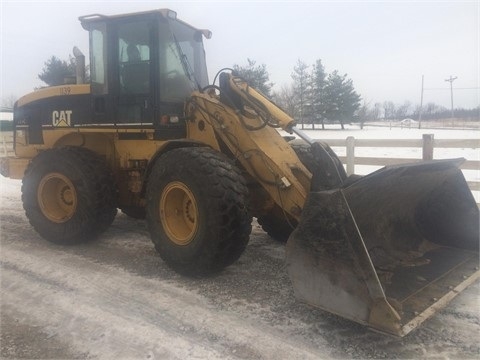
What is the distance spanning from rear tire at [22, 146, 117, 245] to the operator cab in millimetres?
637

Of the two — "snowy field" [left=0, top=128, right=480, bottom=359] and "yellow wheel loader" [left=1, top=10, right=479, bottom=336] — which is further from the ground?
"yellow wheel loader" [left=1, top=10, right=479, bottom=336]

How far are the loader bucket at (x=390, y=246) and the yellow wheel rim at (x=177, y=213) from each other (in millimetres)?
1443

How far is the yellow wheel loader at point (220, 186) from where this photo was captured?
3035mm

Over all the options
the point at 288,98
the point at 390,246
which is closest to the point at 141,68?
the point at 390,246

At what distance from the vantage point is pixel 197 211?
3.92m

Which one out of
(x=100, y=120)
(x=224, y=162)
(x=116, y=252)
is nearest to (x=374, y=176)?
(x=224, y=162)

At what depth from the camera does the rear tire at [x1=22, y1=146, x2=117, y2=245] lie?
5.10 metres

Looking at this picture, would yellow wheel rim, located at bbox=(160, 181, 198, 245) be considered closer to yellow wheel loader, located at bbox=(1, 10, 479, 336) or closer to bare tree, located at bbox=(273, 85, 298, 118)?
yellow wheel loader, located at bbox=(1, 10, 479, 336)

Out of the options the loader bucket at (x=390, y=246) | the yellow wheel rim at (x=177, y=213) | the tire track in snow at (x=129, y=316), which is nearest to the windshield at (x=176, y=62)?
the yellow wheel rim at (x=177, y=213)

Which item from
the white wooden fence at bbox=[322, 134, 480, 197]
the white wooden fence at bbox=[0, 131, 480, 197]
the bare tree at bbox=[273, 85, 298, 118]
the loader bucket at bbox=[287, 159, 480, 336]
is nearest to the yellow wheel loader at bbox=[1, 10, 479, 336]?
the loader bucket at bbox=[287, 159, 480, 336]

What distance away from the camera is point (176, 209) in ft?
14.3

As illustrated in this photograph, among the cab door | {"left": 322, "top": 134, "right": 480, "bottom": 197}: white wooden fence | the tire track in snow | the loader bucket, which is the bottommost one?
the tire track in snow

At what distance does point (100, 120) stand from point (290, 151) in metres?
2.53

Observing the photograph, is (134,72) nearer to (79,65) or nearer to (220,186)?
(79,65)
